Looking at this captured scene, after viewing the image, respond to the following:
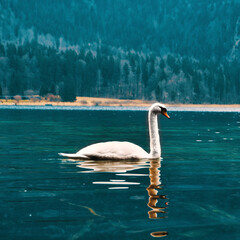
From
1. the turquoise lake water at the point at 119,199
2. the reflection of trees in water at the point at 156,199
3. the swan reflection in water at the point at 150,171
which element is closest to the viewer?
the turquoise lake water at the point at 119,199

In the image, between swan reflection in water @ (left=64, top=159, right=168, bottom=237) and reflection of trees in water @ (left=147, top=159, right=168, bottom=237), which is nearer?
reflection of trees in water @ (left=147, top=159, right=168, bottom=237)

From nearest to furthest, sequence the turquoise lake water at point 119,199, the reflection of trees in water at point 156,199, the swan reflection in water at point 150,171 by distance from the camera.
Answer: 1. the turquoise lake water at point 119,199
2. the reflection of trees in water at point 156,199
3. the swan reflection in water at point 150,171

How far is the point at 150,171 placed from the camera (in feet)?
67.4

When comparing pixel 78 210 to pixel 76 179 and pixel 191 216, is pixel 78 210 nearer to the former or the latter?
pixel 191 216

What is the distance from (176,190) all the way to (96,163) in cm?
632

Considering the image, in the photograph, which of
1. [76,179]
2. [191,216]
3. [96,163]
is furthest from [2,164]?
[191,216]

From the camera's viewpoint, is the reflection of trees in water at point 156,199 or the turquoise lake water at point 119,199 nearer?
the turquoise lake water at point 119,199

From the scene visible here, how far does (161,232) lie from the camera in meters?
11.4

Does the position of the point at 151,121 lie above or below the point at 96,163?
above

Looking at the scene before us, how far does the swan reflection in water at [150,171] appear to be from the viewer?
13203mm

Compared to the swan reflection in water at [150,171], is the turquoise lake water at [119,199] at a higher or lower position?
lower

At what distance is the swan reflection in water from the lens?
43.3ft

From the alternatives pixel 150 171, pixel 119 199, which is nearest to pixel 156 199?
pixel 119 199

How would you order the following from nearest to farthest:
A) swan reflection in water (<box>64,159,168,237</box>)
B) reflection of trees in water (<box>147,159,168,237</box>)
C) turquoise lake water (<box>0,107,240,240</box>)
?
turquoise lake water (<box>0,107,240,240</box>) < reflection of trees in water (<box>147,159,168,237</box>) < swan reflection in water (<box>64,159,168,237</box>)
